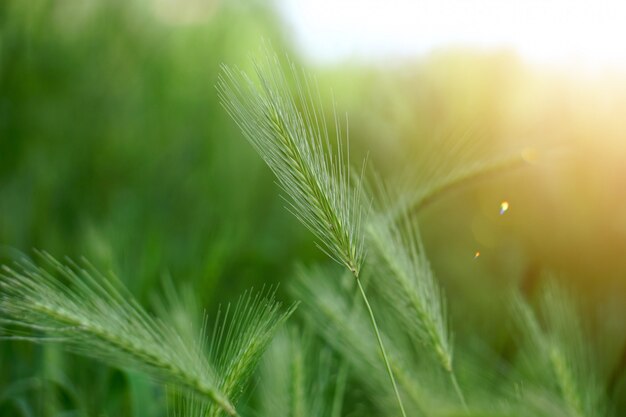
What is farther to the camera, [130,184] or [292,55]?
[292,55]

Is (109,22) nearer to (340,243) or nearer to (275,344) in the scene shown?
(275,344)

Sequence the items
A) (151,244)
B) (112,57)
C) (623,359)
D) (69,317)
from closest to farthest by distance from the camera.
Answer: (69,317) < (623,359) < (151,244) < (112,57)

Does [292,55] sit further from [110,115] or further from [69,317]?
[69,317]

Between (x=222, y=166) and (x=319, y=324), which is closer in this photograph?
(x=319, y=324)

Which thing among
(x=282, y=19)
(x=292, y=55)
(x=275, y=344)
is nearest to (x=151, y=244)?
(x=275, y=344)

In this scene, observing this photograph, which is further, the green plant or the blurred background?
the blurred background

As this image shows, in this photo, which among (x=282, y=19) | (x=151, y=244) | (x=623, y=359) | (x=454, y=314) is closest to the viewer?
(x=623, y=359)

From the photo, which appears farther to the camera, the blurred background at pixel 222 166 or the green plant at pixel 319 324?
the blurred background at pixel 222 166

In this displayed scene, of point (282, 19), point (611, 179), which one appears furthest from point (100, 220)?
point (282, 19)

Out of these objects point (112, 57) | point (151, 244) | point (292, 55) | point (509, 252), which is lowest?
point (509, 252)

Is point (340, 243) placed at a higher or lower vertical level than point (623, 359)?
higher
